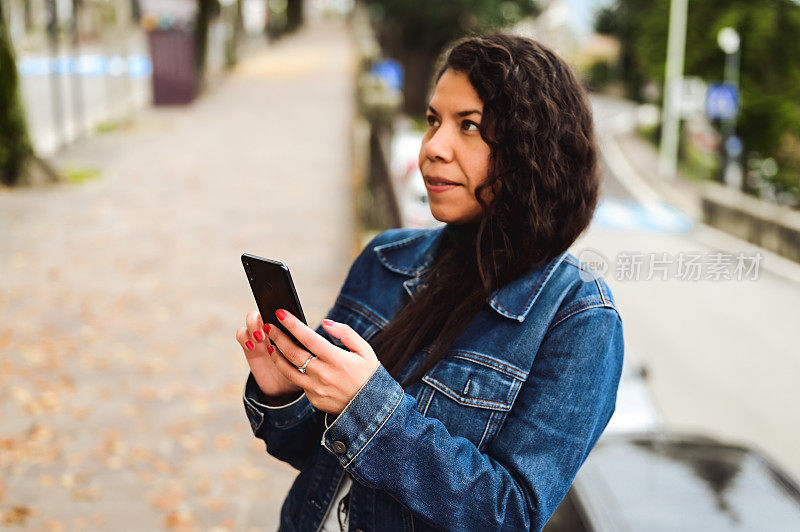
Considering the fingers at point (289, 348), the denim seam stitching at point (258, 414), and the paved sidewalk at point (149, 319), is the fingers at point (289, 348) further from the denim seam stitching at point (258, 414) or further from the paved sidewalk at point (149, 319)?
the paved sidewalk at point (149, 319)

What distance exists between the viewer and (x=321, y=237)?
35.4 feet

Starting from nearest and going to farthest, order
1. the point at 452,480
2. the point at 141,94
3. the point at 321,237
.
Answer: the point at 452,480 < the point at 321,237 < the point at 141,94

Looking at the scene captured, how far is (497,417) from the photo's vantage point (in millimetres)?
1519

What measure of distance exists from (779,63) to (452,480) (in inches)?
1629

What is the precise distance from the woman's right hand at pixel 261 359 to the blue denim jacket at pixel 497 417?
251 millimetres

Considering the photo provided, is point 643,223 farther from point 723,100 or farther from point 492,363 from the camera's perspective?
point 492,363

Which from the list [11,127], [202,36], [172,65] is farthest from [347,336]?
[202,36]

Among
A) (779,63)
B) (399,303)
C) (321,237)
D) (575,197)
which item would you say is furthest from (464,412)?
(779,63)

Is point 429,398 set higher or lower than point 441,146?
lower

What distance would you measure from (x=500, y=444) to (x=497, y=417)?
0.20 feet

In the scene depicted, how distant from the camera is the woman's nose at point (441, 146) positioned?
157 cm

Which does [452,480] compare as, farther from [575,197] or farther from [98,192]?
[98,192]

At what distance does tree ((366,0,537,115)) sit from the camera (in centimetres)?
2567

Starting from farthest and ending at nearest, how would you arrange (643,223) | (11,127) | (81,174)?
(643,223), (81,174), (11,127)
